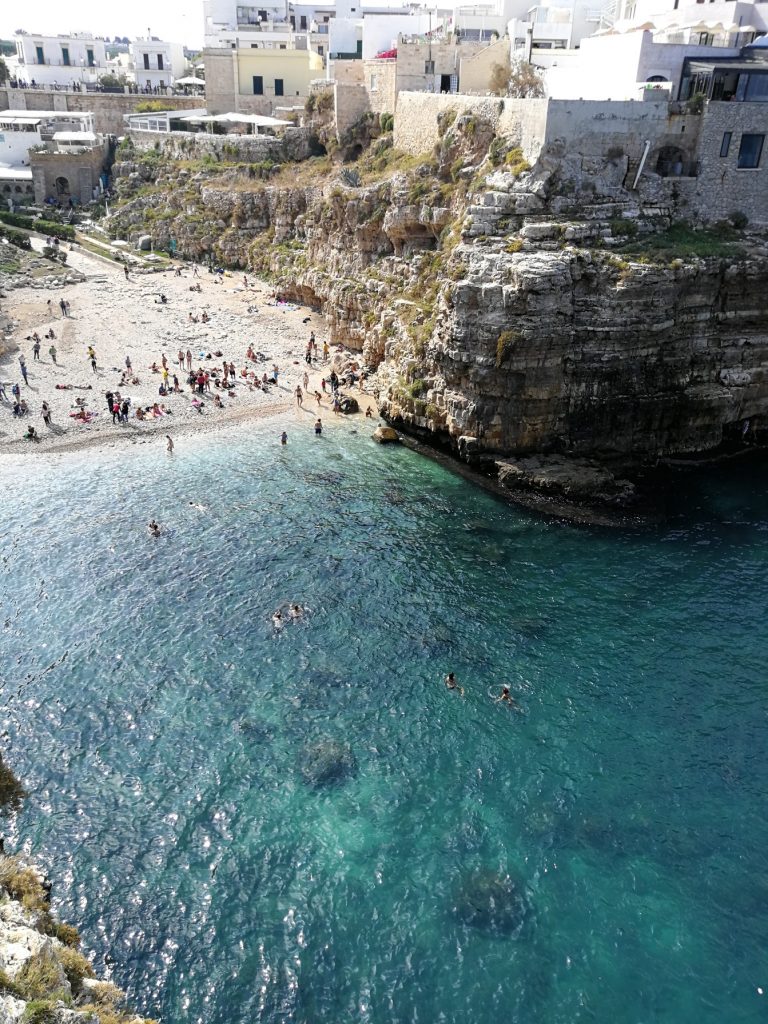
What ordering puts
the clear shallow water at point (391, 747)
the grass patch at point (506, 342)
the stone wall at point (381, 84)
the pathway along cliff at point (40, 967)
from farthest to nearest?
the stone wall at point (381, 84), the grass patch at point (506, 342), the clear shallow water at point (391, 747), the pathway along cliff at point (40, 967)

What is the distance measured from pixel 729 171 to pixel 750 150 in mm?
1192

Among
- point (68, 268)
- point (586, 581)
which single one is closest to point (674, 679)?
point (586, 581)

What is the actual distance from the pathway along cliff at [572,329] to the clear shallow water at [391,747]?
4.32m

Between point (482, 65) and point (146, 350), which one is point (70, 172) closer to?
point (146, 350)

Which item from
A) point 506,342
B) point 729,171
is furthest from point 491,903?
point 729,171

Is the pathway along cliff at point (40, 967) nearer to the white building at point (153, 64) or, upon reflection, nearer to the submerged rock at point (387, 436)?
the submerged rock at point (387, 436)

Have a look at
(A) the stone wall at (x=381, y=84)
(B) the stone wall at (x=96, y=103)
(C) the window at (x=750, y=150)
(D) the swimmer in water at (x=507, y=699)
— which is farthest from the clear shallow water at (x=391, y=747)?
(B) the stone wall at (x=96, y=103)

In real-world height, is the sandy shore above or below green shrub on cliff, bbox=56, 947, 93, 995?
above

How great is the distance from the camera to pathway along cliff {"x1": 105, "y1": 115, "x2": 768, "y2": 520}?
3116 cm

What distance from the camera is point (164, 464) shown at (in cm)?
3372

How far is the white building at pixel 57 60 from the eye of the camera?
281ft

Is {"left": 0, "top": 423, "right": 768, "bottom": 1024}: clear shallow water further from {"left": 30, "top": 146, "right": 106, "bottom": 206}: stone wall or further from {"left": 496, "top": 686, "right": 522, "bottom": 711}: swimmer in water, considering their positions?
{"left": 30, "top": 146, "right": 106, "bottom": 206}: stone wall

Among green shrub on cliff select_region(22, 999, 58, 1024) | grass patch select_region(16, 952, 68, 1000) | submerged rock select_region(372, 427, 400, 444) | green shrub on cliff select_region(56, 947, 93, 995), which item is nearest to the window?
submerged rock select_region(372, 427, 400, 444)

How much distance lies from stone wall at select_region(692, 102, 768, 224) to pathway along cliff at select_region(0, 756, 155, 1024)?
36.2m
